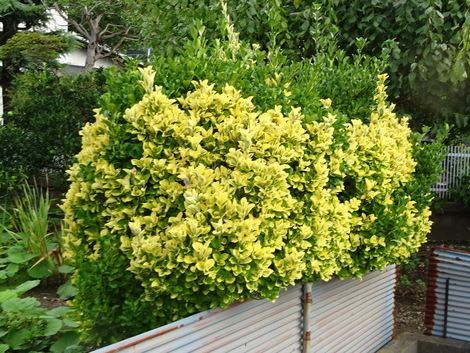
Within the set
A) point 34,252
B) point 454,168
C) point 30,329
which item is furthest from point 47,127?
point 454,168

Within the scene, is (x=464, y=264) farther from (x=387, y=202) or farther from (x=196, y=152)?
(x=196, y=152)

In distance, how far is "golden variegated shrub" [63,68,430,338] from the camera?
290cm

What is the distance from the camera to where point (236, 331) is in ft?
10.1

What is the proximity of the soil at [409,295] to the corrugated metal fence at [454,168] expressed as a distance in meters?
1.28

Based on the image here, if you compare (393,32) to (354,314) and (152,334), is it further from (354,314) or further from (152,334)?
(152,334)

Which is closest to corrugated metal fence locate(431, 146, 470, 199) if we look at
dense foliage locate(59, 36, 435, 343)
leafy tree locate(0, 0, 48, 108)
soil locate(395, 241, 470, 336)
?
soil locate(395, 241, 470, 336)

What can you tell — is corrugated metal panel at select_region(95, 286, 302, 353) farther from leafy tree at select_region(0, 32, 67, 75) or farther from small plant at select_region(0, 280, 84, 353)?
leafy tree at select_region(0, 32, 67, 75)

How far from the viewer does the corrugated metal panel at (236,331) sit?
8.23 ft

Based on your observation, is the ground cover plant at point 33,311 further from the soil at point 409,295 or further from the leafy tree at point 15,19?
the leafy tree at point 15,19

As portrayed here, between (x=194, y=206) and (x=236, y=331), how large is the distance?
0.74 meters

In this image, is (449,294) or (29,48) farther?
(29,48)

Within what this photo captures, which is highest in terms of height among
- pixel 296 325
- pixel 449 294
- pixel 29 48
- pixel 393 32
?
pixel 29 48

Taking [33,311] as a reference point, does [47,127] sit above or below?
above

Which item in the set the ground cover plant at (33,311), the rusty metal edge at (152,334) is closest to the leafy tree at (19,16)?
the ground cover plant at (33,311)
